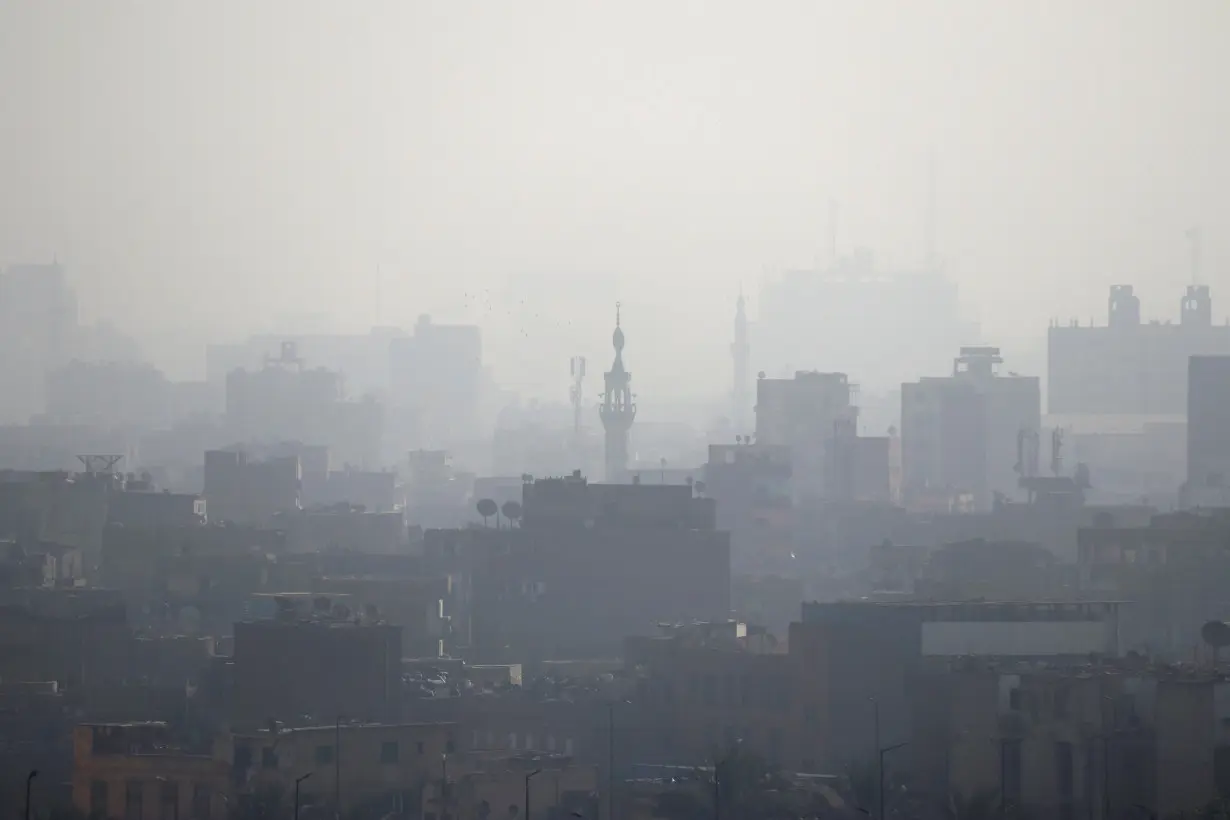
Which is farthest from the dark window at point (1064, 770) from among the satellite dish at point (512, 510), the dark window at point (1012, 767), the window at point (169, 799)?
the satellite dish at point (512, 510)

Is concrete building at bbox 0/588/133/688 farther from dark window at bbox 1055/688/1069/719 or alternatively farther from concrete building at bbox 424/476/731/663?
dark window at bbox 1055/688/1069/719

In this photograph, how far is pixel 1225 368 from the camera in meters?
84.9

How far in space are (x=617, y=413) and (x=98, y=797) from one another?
49818mm

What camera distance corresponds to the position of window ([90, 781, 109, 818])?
32906mm

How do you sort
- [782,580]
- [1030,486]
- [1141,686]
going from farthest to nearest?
[1030,486] < [782,580] < [1141,686]

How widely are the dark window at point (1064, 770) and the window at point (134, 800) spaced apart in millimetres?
8673

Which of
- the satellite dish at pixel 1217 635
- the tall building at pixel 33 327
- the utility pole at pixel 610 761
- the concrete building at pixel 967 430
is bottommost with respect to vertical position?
the utility pole at pixel 610 761

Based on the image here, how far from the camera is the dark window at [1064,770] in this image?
1302 inches

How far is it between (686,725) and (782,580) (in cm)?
1756

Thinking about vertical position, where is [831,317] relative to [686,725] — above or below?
above

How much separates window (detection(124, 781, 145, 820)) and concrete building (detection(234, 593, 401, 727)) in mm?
4116

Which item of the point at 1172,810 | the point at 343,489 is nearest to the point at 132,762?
the point at 1172,810

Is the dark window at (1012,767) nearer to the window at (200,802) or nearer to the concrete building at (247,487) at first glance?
the window at (200,802)

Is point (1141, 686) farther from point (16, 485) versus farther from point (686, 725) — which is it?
point (16, 485)
